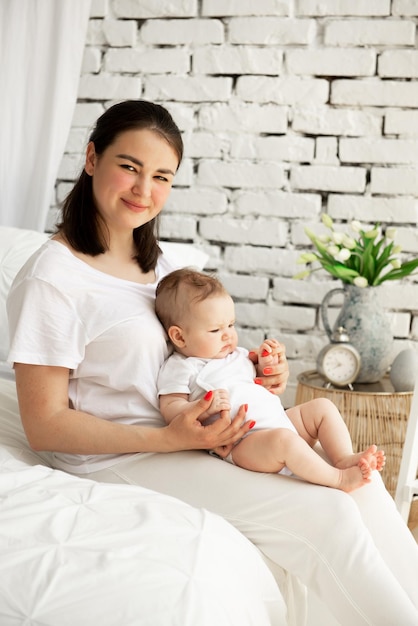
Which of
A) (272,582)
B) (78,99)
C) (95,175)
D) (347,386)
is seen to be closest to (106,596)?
(272,582)

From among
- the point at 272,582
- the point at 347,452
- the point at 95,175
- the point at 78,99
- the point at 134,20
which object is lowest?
the point at 272,582

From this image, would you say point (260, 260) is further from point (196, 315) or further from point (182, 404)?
point (182, 404)

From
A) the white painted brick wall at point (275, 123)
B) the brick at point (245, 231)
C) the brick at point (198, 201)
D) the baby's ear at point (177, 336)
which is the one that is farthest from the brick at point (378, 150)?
the baby's ear at point (177, 336)

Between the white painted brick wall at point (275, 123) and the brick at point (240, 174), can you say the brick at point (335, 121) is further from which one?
the brick at point (240, 174)

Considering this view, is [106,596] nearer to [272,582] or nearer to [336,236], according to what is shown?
[272,582]

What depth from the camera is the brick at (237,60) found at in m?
2.67

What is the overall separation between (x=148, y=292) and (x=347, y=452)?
0.53 metres

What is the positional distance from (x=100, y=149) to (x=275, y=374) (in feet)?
1.98

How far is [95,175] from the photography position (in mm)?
1600

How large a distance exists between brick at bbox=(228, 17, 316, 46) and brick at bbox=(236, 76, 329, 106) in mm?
126

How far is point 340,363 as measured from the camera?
2.41 metres

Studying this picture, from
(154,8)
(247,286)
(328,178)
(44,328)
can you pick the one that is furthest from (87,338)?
(154,8)

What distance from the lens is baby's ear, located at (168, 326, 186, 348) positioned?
1536 millimetres

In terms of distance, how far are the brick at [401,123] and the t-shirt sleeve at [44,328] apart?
1.58 metres
